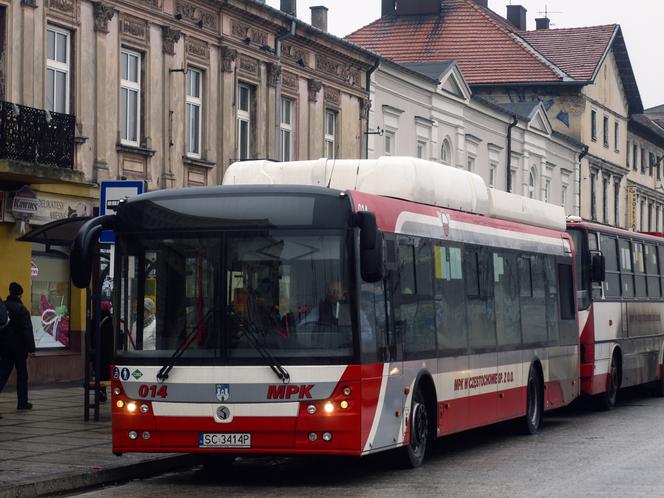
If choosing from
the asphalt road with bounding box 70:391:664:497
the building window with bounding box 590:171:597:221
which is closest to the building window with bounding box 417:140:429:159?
A: the building window with bounding box 590:171:597:221

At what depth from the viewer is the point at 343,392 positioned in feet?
41.8

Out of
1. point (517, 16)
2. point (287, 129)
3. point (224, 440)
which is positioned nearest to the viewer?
point (224, 440)

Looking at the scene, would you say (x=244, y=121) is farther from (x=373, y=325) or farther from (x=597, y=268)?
(x=373, y=325)

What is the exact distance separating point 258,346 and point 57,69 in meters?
→ 13.7

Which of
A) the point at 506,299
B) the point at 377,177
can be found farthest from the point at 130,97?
the point at 377,177

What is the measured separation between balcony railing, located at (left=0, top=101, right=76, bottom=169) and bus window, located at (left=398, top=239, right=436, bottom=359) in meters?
10.2

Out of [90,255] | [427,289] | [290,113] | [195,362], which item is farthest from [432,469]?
[290,113]

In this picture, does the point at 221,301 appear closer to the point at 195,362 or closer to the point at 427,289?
the point at 195,362

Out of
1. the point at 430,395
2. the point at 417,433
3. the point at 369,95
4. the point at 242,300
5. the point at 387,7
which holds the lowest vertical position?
the point at 417,433

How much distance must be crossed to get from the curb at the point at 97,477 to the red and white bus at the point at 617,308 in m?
9.01

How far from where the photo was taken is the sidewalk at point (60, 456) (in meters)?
12.6

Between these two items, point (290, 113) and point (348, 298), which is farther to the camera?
point (290, 113)

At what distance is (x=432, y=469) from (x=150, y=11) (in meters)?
15.9

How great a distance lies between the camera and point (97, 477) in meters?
13.3
